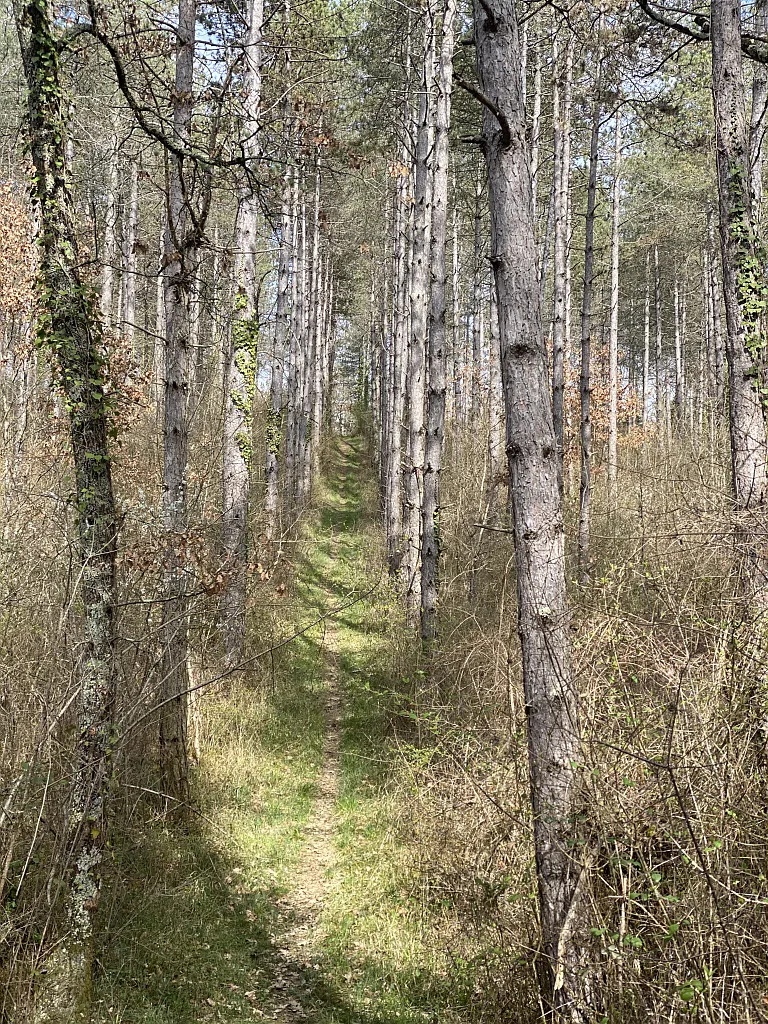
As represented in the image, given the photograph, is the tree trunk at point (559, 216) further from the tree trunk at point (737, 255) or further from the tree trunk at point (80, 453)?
the tree trunk at point (80, 453)

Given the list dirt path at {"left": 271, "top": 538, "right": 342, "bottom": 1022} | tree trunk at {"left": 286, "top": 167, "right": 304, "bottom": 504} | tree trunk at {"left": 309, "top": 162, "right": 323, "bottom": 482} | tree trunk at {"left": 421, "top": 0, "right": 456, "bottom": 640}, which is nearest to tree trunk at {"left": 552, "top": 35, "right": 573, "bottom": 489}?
tree trunk at {"left": 421, "top": 0, "right": 456, "bottom": 640}

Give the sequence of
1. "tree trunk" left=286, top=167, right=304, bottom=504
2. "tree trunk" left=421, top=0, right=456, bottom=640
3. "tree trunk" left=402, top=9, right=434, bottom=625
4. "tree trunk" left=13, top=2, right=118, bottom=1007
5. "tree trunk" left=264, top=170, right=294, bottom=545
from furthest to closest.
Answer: "tree trunk" left=286, top=167, right=304, bottom=504 → "tree trunk" left=264, top=170, right=294, bottom=545 → "tree trunk" left=402, top=9, right=434, bottom=625 → "tree trunk" left=421, top=0, right=456, bottom=640 → "tree trunk" left=13, top=2, right=118, bottom=1007

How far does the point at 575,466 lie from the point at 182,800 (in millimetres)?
14741

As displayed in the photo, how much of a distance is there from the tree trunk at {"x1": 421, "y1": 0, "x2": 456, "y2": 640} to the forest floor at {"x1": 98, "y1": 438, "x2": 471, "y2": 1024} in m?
1.35

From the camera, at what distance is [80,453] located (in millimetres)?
3695

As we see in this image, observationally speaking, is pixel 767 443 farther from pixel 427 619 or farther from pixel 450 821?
pixel 427 619

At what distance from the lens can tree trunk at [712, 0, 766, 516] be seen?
15.4 feet

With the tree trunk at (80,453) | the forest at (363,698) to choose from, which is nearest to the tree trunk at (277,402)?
the forest at (363,698)

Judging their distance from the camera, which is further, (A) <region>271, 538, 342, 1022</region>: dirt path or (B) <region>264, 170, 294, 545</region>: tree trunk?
(B) <region>264, 170, 294, 545</region>: tree trunk

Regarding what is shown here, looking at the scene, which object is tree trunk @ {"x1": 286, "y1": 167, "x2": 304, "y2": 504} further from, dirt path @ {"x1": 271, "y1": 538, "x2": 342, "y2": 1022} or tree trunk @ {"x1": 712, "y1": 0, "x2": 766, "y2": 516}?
tree trunk @ {"x1": 712, "y1": 0, "x2": 766, "y2": 516}

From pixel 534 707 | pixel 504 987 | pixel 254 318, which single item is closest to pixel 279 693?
pixel 254 318

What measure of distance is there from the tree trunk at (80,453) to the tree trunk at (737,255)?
4.07 meters

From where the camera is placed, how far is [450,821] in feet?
16.0

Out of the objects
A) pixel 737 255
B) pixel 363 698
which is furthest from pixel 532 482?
pixel 363 698
